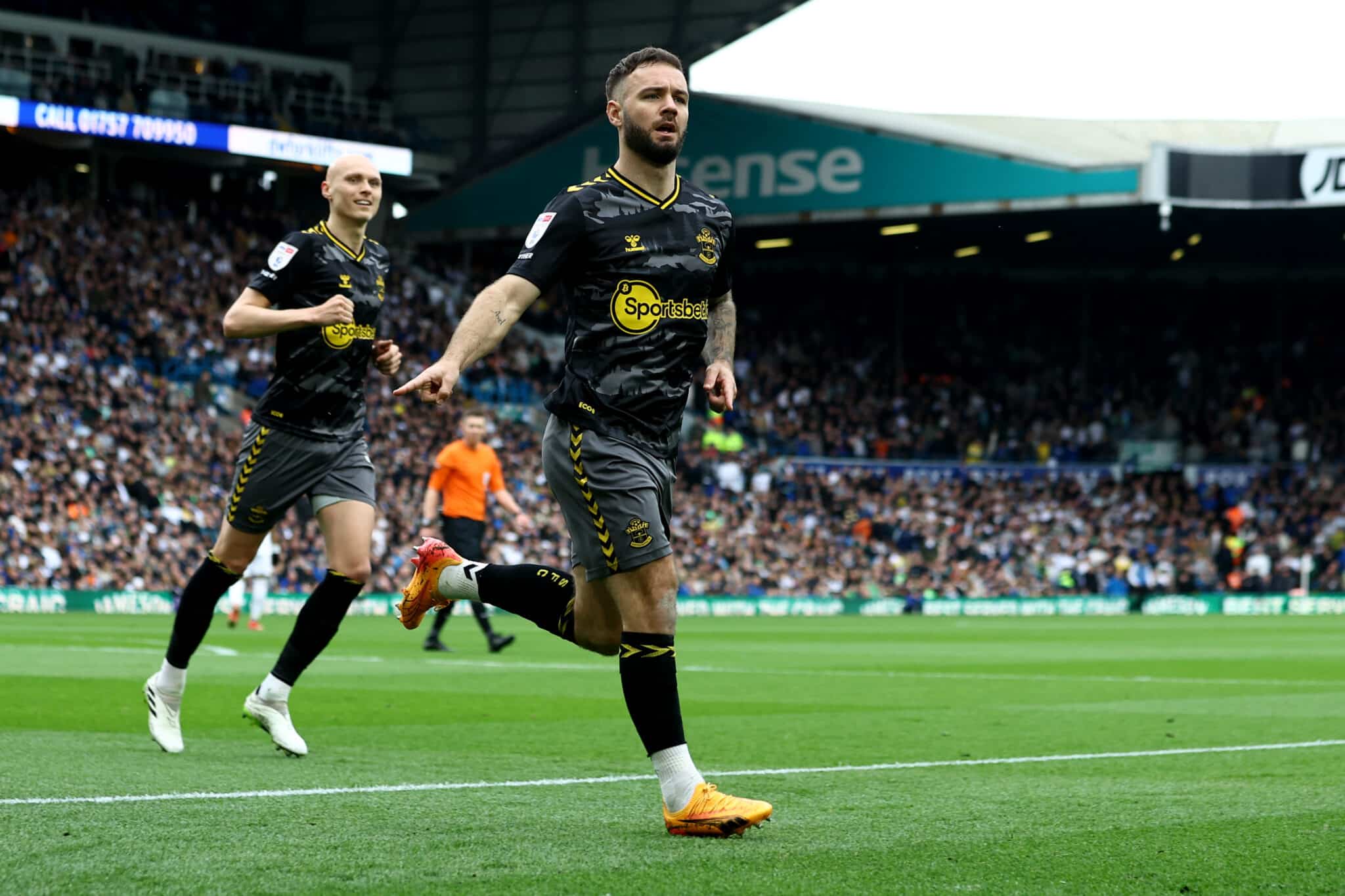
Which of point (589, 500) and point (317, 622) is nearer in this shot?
point (589, 500)

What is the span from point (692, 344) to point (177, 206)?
3322 cm

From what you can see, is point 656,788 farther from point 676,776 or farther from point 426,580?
point 676,776

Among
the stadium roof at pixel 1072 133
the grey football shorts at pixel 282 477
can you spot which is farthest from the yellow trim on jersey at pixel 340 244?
the stadium roof at pixel 1072 133

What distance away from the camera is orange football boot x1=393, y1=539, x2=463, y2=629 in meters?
6.44

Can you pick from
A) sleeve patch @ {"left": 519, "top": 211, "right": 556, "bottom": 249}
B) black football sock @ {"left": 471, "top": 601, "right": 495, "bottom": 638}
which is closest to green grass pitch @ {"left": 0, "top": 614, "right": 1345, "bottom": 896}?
black football sock @ {"left": 471, "top": 601, "right": 495, "bottom": 638}

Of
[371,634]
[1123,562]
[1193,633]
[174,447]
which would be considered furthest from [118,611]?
[1123,562]

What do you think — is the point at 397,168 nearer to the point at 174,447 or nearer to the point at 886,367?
the point at 174,447

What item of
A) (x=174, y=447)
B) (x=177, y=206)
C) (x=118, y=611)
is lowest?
(x=118, y=611)

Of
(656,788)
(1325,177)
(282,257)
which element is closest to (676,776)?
(656,788)

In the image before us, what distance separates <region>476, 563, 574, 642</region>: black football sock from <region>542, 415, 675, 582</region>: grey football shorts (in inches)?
15.2

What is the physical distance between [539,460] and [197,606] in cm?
2881

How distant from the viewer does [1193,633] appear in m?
25.2

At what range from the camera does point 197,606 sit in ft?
25.7

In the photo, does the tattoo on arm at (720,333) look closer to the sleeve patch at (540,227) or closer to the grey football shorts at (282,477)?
the sleeve patch at (540,227)
